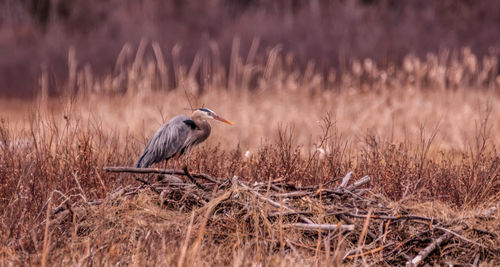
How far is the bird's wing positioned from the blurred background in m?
6.30

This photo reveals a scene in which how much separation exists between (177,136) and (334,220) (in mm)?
1806

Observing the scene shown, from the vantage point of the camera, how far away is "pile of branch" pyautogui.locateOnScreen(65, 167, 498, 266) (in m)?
3.49

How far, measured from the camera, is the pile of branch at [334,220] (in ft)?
11.5

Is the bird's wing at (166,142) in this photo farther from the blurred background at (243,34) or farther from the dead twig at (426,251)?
the blurred background at (243,34)

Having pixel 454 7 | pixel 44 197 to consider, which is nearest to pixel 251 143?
pixel 44 197

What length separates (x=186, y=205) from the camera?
3969 millimetres

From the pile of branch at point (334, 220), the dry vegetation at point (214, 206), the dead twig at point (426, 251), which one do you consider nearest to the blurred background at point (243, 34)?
the dry vegetation at point (214, 206)

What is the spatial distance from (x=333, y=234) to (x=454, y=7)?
40.2 feet

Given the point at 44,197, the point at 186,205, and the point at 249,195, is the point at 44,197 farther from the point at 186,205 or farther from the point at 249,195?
the point at 249,195

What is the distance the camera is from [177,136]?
5.14m

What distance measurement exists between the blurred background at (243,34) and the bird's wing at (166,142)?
630cm

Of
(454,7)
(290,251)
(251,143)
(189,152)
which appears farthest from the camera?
(454,7)

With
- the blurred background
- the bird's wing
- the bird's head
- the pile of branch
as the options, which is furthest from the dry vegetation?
the blurred background

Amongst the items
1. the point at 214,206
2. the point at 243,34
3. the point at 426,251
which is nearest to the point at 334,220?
the point at 426,251
